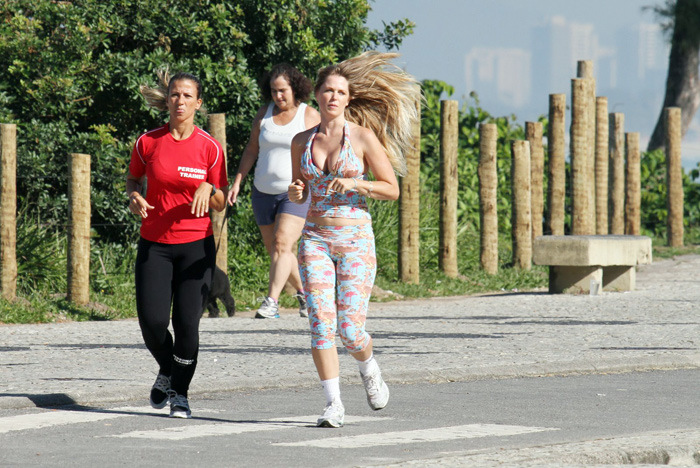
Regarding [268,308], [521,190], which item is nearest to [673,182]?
[521,190]

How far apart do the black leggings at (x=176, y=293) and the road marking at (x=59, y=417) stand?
0.36 meters

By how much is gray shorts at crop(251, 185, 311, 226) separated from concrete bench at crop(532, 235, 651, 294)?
4323mm

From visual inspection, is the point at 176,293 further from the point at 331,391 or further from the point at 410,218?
the point at 410,218

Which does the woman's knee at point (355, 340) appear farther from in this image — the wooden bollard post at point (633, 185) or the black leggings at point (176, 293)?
the wooden bollard post at point (633, 185)

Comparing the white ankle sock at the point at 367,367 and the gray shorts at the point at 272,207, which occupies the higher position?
the gray shorts at the point at 272,207

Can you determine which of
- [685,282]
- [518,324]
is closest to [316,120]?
[518,324]

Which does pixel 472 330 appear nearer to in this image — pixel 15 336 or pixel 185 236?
pixel 15 336

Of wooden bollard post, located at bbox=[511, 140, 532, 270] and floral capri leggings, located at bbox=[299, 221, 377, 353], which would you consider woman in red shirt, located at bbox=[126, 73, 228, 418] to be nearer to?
floral capri leggings, located at bbox=[299, 221, 377, 353]

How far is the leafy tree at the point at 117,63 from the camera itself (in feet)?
44.7

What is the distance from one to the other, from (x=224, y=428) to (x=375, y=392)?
846 mm

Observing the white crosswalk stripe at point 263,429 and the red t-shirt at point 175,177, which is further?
the red t-shirt at point 175,177

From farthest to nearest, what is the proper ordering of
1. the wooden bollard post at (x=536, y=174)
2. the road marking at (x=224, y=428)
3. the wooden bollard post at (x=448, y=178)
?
the wooden bollard post at (x=536, y=174) → the wooden bollard post at (x=448, y=178) → the road marking at (x=224, y=428)

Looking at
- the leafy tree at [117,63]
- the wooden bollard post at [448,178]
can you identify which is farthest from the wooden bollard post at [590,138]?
the leafy tree at [117,63]

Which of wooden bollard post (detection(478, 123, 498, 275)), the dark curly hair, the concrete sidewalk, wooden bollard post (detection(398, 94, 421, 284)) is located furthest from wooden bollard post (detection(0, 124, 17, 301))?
wooden bollard post (detection(478, 123, 498, 275))
